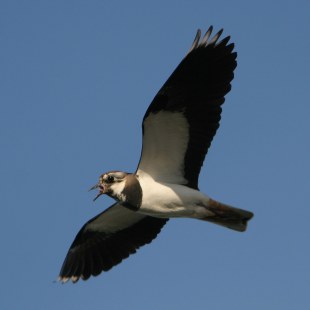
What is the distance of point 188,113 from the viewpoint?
11.5 meters

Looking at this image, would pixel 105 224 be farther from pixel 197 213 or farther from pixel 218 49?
pixel 218 49

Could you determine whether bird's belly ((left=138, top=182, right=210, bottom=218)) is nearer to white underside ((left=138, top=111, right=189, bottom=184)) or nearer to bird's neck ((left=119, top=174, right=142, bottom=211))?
bird's neck ((left=119, top=174, right=142, bottom=211))

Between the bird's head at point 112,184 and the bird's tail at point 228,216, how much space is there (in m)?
1.26

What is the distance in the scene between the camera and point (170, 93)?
37.3 ft

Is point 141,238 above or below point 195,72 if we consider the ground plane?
below

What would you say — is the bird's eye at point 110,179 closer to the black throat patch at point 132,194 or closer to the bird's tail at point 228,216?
the black throat patch at point 132,194

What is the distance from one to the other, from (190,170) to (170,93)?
1255 mm

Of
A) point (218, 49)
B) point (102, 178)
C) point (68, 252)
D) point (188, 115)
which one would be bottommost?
point (68, 252)

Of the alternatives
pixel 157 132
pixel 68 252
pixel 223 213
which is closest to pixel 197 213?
pixel 223 213

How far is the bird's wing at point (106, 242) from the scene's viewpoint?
43.2 feet

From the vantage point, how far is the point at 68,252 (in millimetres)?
13422

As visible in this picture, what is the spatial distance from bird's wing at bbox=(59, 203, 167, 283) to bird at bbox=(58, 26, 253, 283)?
151 cm

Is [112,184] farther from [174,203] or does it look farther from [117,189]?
[174,203]

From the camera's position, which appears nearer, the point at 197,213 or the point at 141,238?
the point at 197,213
